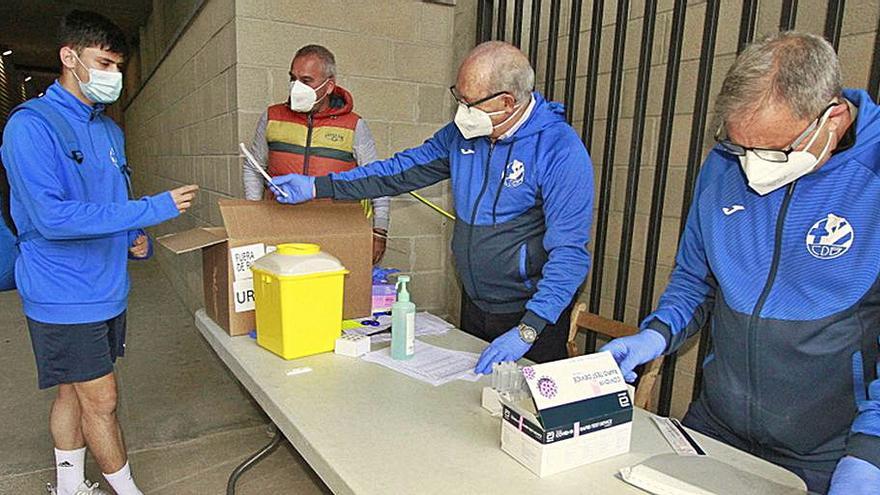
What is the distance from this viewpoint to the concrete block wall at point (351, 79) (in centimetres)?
265

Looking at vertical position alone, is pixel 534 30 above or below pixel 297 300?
above

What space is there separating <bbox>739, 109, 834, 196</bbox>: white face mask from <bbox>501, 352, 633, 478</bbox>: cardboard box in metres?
0.44

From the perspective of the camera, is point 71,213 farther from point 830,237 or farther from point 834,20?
point 834,20

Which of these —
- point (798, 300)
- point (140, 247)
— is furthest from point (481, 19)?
point (798, 300)

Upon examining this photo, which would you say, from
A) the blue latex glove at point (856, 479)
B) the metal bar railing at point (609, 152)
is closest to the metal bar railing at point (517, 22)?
the metal bar railing at point (609, 152)

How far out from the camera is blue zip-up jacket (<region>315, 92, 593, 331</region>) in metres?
1.46

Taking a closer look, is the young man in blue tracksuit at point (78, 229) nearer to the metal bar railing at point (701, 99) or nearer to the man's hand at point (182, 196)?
the man's hand at point (182, 196)

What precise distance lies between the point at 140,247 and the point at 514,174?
1298mm

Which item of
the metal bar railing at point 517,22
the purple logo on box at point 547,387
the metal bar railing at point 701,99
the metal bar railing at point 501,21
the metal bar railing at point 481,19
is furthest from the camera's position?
the metal bar railing at point 481,19

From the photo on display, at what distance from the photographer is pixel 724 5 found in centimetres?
197

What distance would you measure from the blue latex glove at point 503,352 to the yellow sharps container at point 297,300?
0.38m

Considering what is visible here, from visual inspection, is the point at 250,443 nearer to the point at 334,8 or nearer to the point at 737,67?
the point at 334,8

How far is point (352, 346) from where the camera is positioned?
4.53 feet

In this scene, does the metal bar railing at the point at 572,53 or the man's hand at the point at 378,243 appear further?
the man's hand at the point at 378,243
